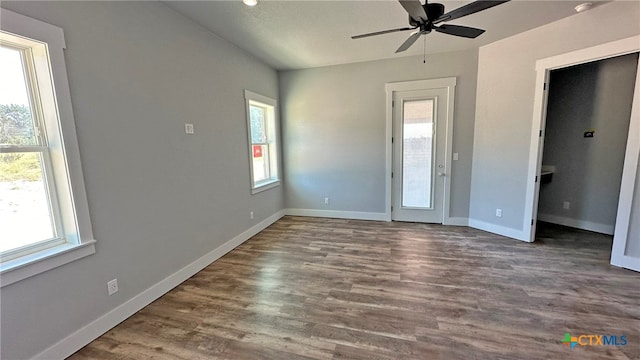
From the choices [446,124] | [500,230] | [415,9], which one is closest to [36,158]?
[415,9]

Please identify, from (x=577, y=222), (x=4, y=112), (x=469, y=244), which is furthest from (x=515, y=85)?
(x=4, y=112)

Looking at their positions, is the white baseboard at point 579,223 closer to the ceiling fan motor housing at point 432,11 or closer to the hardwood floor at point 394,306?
the hardwood floor at point 394,306

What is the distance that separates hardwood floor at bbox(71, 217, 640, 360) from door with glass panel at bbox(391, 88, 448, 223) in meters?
1.04

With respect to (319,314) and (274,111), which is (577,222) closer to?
(319,314)

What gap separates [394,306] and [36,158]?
2829mm

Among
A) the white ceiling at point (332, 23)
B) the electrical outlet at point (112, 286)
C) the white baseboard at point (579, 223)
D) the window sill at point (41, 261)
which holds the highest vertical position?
the white ceiling at point (332, 23)

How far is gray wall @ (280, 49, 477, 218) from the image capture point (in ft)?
13.0

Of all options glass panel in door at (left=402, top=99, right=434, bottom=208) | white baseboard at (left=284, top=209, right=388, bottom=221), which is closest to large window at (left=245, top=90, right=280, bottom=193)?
white baseboard at (left=284, top=209, right=388, bottom=221)

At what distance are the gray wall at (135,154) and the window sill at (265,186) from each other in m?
0.61

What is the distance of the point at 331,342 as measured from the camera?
1813 millimetres

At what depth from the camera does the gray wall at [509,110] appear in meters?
2.94

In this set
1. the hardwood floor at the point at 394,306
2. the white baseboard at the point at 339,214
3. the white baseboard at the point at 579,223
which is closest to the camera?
the hardwood floor at the point at 394,306

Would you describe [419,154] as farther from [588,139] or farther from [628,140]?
[588,139]

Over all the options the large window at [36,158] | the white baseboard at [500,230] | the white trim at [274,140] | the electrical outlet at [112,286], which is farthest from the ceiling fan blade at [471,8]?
the electrical outlet at [112,286]
